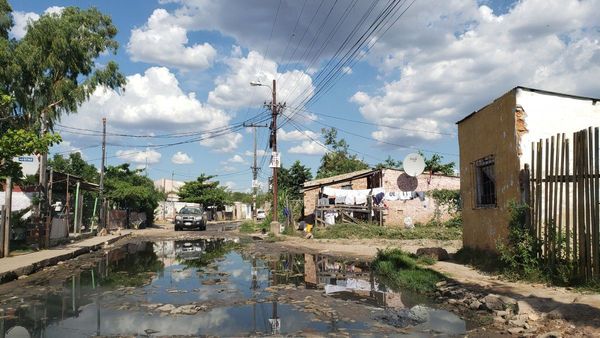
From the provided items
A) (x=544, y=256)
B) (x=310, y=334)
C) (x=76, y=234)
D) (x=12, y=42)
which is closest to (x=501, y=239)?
(x=544, y=256)

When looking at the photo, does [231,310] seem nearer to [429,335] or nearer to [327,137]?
[429,335]

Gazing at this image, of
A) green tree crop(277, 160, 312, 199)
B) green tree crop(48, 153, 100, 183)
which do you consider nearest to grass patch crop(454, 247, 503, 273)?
green tree crop(277, 160, 312, 199)

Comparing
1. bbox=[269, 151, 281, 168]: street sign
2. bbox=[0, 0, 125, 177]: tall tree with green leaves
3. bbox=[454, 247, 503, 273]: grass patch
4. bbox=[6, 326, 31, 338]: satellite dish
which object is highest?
bbox=[0, 0, 125, 177]: tall tree with green leaves

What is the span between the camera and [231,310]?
8.60m

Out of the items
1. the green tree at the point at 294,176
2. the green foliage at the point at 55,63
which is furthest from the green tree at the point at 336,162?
the green foliage at the point at 55,63

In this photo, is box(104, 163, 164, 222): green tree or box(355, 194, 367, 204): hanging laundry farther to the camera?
box(104, 163, 164, 222): green tree

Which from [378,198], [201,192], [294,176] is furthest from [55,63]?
[201,192]

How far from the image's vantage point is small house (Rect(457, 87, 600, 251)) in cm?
1123

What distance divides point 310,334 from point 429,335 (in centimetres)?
168

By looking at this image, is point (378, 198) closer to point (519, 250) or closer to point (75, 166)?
point (519, 250)

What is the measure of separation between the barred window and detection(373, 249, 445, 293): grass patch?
2489mm

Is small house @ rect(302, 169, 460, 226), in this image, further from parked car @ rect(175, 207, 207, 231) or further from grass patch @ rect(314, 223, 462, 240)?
parked car @ rect(175, 207, 207, 231)

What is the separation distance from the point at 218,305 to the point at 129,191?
36599mm

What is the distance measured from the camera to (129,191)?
4306cm
